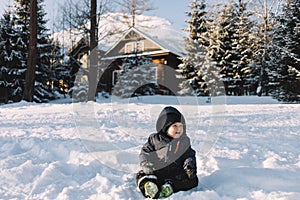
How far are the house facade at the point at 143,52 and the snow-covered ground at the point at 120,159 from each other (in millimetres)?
14935

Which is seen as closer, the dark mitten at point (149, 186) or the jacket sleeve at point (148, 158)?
the dark mitten at point (149, 186)

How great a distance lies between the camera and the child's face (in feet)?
7.50

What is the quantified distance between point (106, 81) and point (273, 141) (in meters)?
18.0

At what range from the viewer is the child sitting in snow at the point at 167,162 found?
205cm

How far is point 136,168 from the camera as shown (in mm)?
2699

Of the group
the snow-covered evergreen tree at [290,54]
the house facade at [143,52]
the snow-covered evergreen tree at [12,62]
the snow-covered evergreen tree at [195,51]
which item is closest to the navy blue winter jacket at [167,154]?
the snow-covered evergreen tree at [290,54]

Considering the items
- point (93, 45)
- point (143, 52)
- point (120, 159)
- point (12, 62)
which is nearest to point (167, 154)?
point (120, 159)

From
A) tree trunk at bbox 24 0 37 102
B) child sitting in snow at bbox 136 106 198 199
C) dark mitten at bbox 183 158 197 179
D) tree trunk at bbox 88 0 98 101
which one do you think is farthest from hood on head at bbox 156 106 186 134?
tree trunk at bbox 24 0 37 102

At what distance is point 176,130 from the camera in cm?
229

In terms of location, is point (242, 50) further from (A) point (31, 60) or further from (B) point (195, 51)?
(A) point (31, 60)

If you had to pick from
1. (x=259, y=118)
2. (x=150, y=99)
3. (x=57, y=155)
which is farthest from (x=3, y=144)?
(x=150, y=99)

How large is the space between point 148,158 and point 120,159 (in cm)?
78

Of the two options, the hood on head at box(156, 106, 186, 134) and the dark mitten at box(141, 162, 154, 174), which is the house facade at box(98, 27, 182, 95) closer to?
the hood on head at box(156, 106, 186, 134)

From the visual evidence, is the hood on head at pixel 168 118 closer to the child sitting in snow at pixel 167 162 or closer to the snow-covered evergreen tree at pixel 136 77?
the child sitting in snow at pixel 167 162
